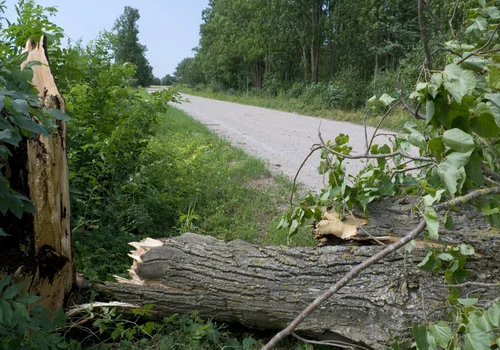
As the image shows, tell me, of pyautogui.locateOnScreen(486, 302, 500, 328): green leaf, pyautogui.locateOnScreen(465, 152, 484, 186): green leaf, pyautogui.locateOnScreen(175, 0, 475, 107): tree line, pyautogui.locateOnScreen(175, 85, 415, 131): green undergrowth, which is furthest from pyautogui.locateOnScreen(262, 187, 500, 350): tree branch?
pyautogui.locateOnScreen(175, 0, 475, 107): tree line

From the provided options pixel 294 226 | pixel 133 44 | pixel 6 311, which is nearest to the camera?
pixel 6 311

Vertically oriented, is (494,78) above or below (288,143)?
above

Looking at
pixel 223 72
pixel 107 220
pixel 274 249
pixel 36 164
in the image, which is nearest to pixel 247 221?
pixel 107 220

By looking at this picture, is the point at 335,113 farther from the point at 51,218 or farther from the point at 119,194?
the point at 51,218

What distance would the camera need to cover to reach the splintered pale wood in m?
2.89

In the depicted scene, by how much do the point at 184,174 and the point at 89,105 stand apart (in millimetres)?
1562

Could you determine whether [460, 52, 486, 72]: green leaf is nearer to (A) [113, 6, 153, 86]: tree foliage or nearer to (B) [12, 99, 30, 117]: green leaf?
(B) [12, 99, 30, 117]: green leaf

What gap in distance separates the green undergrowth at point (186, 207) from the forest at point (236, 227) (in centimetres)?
3

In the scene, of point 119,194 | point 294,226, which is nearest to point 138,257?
point 294,226

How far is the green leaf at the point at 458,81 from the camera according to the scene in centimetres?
150

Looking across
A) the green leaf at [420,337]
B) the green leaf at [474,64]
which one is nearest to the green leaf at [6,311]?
the green leaf at [420,337]

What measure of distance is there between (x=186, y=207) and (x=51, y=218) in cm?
243

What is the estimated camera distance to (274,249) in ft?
10.8

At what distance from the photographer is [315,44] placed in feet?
112
